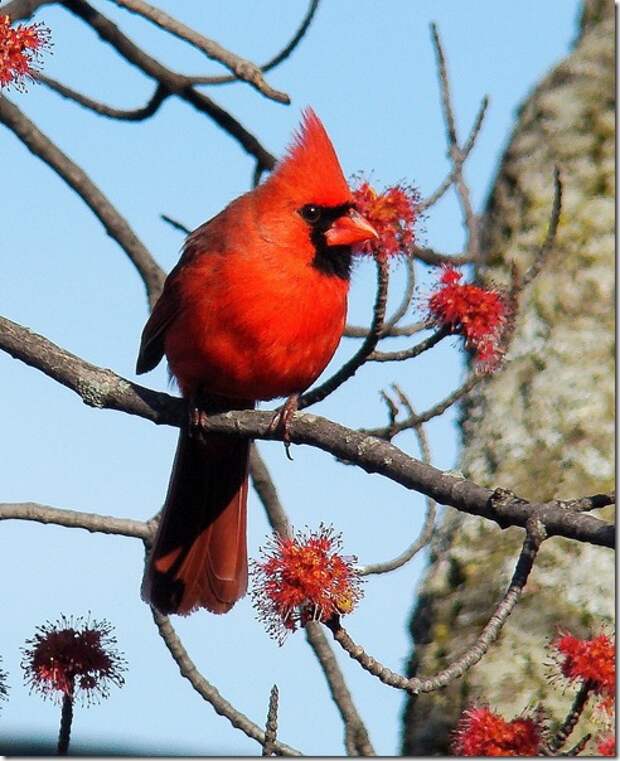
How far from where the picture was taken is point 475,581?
3.97m

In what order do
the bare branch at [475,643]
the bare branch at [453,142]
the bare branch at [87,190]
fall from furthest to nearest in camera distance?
1. the bare branch at [87,190]
2. the bare branch at [453,142]
3. the bare branch at [475,643]

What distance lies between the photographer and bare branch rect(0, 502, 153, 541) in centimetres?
282

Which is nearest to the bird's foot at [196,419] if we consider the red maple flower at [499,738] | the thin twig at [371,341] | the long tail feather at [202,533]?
the long tail feather at [202,533]

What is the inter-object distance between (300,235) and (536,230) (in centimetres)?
181

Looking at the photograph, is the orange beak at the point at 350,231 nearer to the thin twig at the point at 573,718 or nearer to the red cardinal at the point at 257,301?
the red cardinal at the point at 257,301

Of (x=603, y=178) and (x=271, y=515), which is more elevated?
Result: (x=603, y=178)

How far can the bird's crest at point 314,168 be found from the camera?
3010mm

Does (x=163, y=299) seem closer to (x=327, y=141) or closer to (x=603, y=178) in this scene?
(x=327, y=141)

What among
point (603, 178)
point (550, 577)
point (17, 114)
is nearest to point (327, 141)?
point (17, 114)

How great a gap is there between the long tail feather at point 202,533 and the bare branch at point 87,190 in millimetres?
630

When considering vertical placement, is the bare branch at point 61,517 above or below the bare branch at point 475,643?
above

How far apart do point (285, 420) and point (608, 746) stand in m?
0.80

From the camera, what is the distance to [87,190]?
153 inches

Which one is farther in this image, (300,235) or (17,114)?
(17,114)
